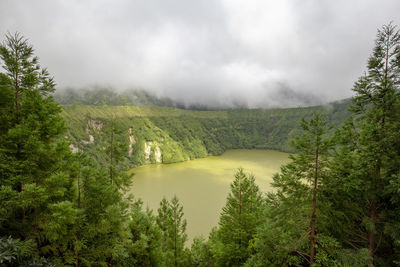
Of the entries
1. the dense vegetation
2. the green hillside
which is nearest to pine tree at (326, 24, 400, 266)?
the dense vegetation

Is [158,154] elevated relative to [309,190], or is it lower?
Answer: lower

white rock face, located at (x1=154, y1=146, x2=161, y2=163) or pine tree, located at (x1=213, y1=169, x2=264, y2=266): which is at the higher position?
pine tree, located at (x1=213, y1=169, x2=264, y2=266)

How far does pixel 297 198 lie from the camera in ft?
20.2

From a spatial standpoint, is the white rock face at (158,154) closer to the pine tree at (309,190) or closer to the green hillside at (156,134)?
the green hillside at (156,134)

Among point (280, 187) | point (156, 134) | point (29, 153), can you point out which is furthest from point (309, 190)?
point (156, 134)

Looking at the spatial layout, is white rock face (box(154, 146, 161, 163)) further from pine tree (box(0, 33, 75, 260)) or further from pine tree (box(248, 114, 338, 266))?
pine tree (box(248, 114, 338, 266))

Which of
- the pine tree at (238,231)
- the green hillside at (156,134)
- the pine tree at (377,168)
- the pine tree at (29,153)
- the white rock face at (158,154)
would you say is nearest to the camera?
the pine tree at (29,153)

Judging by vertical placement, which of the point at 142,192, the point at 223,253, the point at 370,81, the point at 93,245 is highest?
the point at 370,81

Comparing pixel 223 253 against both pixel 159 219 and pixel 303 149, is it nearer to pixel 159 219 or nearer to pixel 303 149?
pixel 303 149

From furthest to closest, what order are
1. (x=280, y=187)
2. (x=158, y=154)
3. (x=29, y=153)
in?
(x=158, y=154) < (x=280, y=187) < (x=29, y=153)

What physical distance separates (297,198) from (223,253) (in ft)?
23.6

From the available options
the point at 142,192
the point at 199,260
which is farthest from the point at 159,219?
the point at 142,192

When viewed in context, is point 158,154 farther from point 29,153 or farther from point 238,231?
point 29,153

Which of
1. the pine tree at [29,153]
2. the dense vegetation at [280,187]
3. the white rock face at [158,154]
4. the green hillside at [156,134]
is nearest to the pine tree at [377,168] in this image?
the dense vegetation at [280,187]
